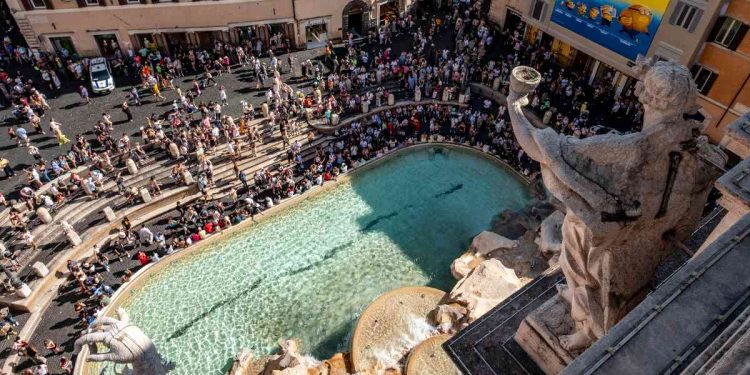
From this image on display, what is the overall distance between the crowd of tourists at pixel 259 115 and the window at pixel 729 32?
5.99 m

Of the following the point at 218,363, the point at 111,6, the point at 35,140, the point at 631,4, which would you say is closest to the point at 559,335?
the point at 218,363

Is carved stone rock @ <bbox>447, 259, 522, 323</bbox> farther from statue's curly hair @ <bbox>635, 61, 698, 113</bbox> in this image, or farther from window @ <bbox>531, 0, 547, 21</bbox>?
window @ <bbox>531, 0, 547, 21</bbox>

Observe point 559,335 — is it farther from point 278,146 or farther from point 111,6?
point 111,6

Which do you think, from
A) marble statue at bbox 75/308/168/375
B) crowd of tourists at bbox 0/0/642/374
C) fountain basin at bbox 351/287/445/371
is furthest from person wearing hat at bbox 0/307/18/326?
fountain basin at bbox 351/287/445/371

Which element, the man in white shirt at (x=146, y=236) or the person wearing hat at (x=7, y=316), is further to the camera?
the man in white shirt at (x=146, y=236)

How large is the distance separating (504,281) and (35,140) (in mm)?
25870

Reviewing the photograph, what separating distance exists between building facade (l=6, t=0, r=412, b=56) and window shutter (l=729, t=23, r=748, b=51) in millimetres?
21990

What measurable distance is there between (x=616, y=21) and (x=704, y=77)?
576 cm

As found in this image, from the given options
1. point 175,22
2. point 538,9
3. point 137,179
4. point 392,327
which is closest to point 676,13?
point 538,9

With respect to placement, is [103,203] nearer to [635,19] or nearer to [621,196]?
[621,196]

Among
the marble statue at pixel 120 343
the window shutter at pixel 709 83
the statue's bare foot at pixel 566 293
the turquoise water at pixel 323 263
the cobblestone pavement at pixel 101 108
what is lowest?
the turquoise water at pixel 323 263

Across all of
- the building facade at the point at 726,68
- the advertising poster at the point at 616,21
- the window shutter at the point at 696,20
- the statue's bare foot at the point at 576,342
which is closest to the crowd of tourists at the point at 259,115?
the advertising poster at the point at 616,21

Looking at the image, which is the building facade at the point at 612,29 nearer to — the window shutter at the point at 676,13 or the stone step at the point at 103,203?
the window shutter at the point at 676,13

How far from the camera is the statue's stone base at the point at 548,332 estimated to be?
10.8m
